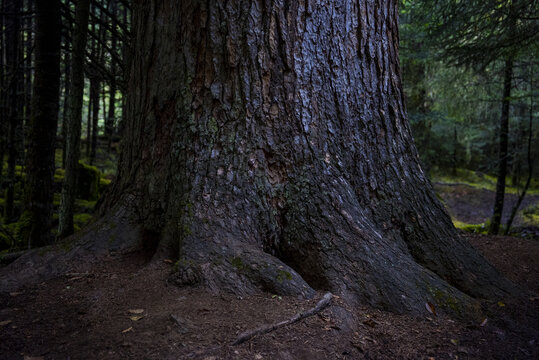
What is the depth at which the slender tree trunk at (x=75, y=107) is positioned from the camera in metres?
3.89

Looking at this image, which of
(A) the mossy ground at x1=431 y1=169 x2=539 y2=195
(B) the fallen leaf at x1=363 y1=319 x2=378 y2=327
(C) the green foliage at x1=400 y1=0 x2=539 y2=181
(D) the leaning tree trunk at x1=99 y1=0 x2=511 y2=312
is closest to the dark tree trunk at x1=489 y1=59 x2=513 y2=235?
(C) the green foliage at x1=400 y1=0 x2=539 y2=181

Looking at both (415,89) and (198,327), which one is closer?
(198,327)

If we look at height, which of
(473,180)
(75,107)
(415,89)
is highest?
(415,89)

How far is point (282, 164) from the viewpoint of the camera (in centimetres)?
267

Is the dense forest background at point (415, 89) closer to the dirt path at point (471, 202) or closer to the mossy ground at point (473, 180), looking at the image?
the mossy ground at point (473, 180)

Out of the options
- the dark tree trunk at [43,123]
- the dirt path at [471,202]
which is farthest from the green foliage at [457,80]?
the dark tree trunk at [43,123]

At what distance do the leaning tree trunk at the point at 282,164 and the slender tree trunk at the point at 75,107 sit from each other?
1.27m

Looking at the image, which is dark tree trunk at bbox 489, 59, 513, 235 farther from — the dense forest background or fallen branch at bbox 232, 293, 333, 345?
fallen branch at bbox 232, 293, 333, 345

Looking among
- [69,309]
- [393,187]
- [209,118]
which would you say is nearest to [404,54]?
[393,187]

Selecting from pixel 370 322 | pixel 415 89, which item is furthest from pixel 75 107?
pixel 415 89

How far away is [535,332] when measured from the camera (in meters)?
2.40

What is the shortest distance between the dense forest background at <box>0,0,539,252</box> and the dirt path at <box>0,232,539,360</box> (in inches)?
79.3

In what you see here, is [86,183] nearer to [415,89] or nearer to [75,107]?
[75,107]

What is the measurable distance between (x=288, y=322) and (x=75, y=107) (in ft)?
11.2
